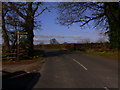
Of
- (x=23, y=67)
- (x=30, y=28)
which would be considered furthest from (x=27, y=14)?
(x=23, y=67)

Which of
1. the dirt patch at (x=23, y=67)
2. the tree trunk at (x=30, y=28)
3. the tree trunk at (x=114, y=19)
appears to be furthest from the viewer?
the tree trunk at (x=30, y=28)

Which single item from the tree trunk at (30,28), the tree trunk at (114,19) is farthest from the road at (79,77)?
the tree trunk at (30,28)

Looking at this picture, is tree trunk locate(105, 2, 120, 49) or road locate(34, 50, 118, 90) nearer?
road locate(34, 50, 118, 90)

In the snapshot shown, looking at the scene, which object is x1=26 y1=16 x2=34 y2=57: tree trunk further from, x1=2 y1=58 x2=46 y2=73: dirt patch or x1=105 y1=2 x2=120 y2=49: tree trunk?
x1=105 y1=2 x2=120 y2=49: tree trunk

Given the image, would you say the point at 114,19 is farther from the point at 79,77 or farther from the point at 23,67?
the point at 79,77

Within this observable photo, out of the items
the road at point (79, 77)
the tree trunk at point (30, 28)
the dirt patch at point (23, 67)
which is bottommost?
the dirt patch at point (23, 67)

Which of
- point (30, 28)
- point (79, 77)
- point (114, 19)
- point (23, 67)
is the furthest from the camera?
point (30, 28)

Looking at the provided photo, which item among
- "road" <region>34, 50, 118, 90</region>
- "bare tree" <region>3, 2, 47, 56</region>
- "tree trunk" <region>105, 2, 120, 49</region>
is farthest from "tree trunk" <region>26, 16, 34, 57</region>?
"road" <region>34, 50, 118, 90</region>

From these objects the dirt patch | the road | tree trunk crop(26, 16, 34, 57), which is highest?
tree trunk crop(26, 16, 34, 57)

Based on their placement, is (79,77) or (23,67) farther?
(23,67)

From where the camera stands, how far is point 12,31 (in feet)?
66.5

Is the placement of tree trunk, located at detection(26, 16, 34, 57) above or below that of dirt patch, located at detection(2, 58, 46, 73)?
above

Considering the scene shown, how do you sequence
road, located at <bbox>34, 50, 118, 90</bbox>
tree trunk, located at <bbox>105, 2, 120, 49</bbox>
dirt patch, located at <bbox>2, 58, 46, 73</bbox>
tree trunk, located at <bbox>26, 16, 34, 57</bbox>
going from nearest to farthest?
1. road, located at <bbox>34, 50, 118, 90</bbox>
2. dirt patch, located at <bbox>2, 58, 46, 73</bbox>
3. tree trunk, located at <bbox>105, 2, 120, 49</bbox>
4. tree trunk, located at <bbox>26, 16, 34, 57</bbox>

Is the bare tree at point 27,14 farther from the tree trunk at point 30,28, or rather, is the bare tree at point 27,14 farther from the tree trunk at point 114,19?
the tree trunk at point 114,19
